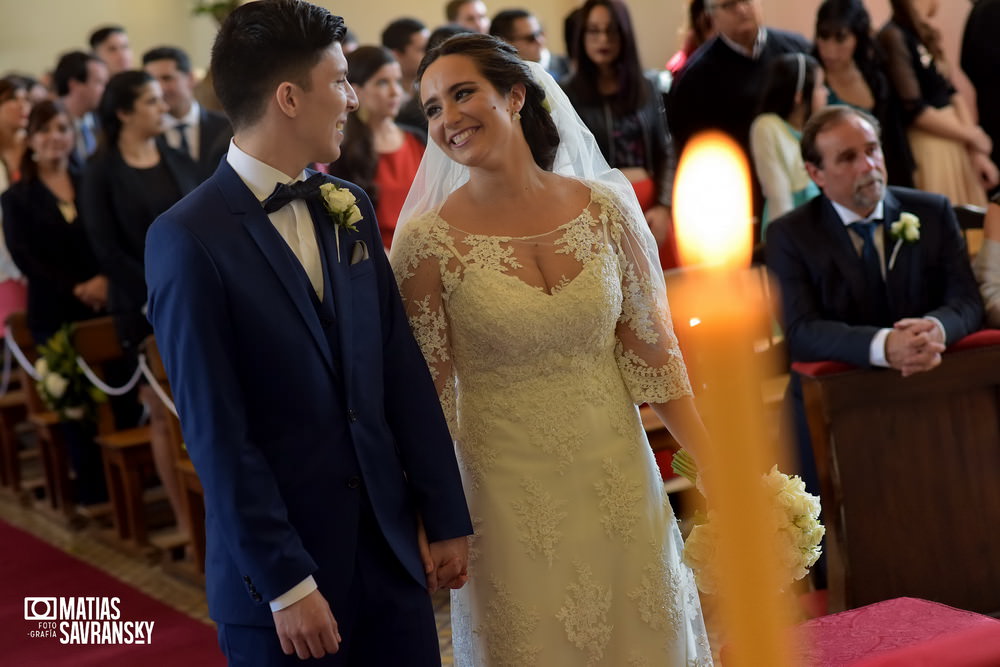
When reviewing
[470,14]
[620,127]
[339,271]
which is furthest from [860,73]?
[339,271]

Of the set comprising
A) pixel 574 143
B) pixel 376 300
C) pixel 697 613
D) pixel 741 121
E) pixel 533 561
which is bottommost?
pixel 697 613

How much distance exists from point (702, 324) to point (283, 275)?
1.44 meters

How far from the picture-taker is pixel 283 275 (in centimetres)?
205

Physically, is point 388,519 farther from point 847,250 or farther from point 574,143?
point 847,250

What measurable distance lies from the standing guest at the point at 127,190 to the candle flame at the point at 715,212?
16.2ft

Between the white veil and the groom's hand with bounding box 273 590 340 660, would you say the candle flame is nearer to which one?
the groom's hand with bounding box 273 590 340 660

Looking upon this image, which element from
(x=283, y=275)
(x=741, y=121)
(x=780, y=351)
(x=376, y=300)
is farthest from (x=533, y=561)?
(x=741, y=121)

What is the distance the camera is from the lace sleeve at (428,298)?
2.55 metres

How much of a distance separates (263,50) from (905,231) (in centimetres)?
253

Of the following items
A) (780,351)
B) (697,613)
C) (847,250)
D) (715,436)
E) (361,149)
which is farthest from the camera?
(361,149)

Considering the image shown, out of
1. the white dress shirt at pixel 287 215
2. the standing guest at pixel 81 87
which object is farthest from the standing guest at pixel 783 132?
the standing guest at pixel 81 87

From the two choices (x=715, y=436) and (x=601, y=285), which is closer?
(x=715, y=436)

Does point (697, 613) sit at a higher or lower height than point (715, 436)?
lower

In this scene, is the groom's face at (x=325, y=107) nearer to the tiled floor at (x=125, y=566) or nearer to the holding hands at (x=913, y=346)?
the holding hands at (x=913, y=346)
